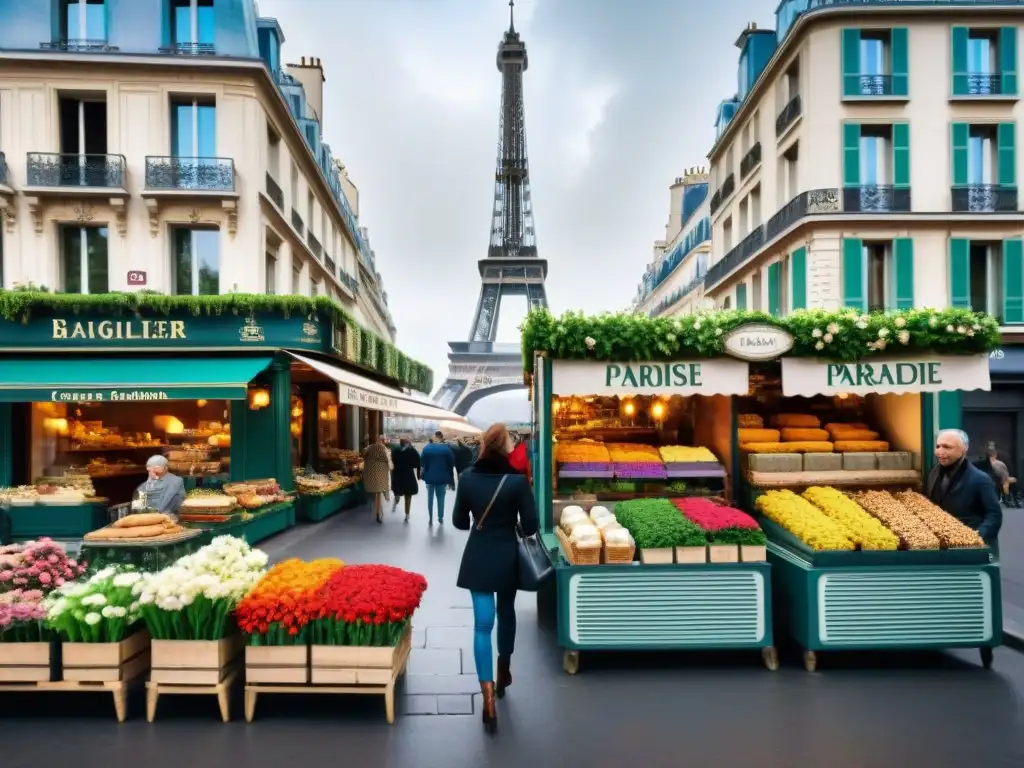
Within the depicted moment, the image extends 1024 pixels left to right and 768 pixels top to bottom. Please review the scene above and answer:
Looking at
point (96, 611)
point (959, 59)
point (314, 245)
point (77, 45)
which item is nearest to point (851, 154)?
point (959, 59)

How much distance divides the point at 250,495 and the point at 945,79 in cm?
1811

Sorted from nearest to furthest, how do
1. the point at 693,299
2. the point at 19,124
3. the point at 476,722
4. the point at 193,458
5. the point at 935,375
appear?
the point at 476,722
the point at 935,375
the point at 193,458
the point at 19,124
the point at 693,299

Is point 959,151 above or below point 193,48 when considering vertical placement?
below

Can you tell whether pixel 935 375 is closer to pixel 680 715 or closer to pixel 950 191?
pixel 680 715

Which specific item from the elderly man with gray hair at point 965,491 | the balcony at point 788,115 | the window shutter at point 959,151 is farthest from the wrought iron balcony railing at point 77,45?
the window shutter at point 959,151

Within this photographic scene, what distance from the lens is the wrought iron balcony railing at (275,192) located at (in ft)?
44.0

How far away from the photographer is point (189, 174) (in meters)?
12.3

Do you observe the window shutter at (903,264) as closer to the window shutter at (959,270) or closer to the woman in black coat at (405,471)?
the window shutter at (959,270)

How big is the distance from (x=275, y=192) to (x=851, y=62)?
1426 cm

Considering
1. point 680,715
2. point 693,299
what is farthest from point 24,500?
point 693,299

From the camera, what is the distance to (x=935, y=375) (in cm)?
569

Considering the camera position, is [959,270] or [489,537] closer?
[489,537]

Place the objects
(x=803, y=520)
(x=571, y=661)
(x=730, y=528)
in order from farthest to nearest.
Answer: (x=803, y=520), (x=730, y=528), (x=571, y=661)

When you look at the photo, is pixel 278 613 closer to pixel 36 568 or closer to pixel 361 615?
pixel 361 615
